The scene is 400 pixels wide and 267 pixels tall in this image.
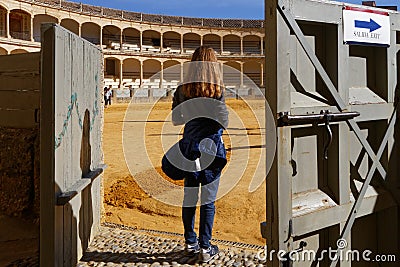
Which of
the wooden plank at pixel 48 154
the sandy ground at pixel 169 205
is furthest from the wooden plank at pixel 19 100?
the sandy ground at pixel 169 205

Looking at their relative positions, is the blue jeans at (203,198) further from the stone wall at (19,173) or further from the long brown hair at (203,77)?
the stone wall at (19,173)

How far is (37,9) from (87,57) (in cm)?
3698

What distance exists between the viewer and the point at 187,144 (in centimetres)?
351

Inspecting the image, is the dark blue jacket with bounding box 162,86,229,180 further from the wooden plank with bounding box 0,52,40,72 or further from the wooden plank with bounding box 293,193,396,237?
the wooden plank with bounding box 0,52,40,72

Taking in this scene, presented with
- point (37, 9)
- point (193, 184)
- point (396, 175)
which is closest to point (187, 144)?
point (193, 184)

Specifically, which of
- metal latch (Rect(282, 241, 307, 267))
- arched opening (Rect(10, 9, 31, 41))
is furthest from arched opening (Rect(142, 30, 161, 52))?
metal latch (Rect(282, 241, 307, 267))

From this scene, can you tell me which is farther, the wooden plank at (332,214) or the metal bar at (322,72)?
the wooden plank at (332,214)

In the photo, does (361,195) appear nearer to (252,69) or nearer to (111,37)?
(111,37)

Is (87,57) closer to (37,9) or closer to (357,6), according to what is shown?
(357,6)

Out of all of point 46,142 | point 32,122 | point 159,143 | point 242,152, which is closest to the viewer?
point 46,142

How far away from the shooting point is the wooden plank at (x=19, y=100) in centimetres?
404

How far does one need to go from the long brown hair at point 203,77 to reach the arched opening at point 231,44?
49549mm

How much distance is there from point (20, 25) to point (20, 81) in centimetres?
3712

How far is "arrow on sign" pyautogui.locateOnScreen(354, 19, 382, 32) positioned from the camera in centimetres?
229
